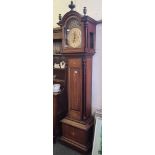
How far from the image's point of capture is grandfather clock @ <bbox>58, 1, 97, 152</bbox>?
7.06 ft

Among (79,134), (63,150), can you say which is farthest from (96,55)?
(63,150)

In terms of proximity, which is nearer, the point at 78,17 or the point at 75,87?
the point at 78,17

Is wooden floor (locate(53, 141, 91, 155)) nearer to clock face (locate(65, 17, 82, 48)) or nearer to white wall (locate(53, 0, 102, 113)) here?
white wall (locate(53, 0, 102, 113))

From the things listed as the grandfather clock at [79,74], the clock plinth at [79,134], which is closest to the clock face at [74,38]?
the grandfather clock at [79,74]

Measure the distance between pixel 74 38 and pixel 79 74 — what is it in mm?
466

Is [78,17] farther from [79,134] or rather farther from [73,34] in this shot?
[79,134]

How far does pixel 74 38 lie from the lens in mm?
2240

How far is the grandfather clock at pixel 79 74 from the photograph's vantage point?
7.06ft

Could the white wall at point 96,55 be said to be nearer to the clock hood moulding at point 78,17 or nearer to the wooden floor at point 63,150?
the clock hood moulding at point 78,17

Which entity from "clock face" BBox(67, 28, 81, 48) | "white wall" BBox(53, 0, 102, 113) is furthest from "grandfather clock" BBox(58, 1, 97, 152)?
"white wall" BBox(53, 0, 102, 113)
